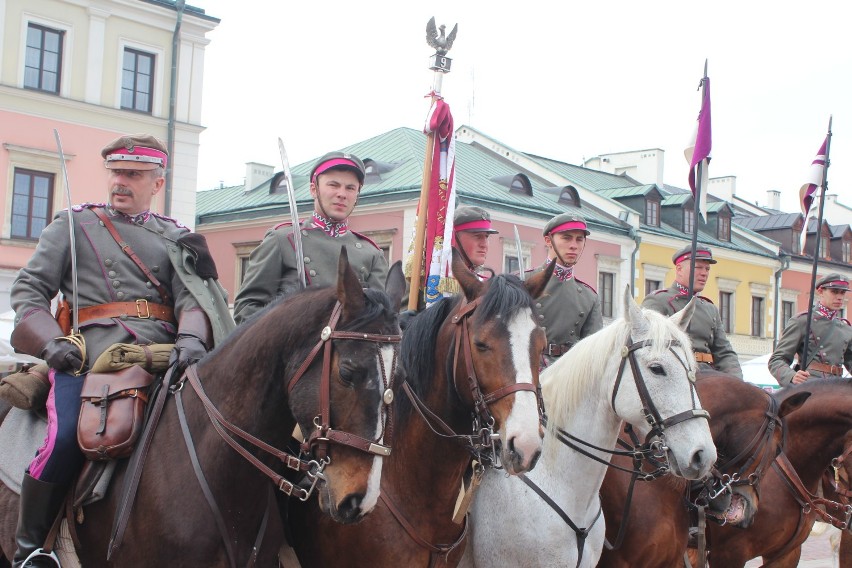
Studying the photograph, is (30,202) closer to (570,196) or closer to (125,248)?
(570,196)

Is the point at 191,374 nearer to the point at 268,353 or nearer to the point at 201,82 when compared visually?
the point at 268,353

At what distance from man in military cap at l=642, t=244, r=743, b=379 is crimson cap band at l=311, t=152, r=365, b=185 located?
11.6 feet

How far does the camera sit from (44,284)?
4.37 metres

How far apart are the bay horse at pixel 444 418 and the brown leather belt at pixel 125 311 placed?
117cm

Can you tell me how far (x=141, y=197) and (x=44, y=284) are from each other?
650mm

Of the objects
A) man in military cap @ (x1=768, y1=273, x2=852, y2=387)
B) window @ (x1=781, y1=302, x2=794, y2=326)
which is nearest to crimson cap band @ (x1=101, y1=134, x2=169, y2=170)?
man in military cap @ (x1=768, y1=273, x2=852, y2=387)

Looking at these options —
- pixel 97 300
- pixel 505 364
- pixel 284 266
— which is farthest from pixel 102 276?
pixel 505 364

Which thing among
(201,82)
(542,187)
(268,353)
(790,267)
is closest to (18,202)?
(201,82)

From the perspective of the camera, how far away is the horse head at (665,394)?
4.90 m

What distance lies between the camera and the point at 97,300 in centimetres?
448

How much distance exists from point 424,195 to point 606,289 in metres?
26.7

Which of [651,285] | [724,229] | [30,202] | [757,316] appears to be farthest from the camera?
[757,316]

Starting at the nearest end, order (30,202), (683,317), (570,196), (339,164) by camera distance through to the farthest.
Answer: (339,164), (683,317), (30,202), (570,196)

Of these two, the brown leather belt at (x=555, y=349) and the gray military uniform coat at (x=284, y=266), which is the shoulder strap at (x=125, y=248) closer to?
the gray military uniform coat at (x=284, y=266)
